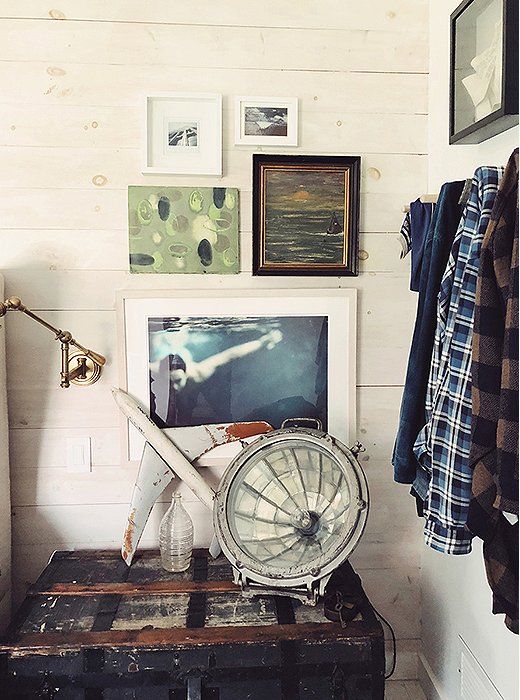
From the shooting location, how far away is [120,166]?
6.71 ft

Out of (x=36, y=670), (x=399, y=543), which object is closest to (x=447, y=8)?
(x=399, y=543)

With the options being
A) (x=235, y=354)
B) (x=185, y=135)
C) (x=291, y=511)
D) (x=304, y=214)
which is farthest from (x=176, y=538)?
(x=185, y=135)

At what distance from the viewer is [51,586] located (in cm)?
187

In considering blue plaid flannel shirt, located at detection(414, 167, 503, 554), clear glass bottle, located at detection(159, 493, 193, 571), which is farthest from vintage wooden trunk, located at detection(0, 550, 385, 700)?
blue plaid flannel shirt, located at detection(414, 167, 503, 554)

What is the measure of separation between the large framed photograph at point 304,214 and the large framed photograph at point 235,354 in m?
0.09

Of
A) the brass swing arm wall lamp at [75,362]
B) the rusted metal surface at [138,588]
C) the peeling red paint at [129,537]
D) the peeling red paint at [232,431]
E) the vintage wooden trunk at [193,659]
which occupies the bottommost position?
the vintage wooden trunk at [193,659]

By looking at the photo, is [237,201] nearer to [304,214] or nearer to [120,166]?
[304,214]

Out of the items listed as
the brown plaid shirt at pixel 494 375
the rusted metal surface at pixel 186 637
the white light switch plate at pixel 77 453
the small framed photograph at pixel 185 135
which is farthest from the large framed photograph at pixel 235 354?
the brown plaid shirt at pixel 494 375

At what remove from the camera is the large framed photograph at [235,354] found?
2.08m

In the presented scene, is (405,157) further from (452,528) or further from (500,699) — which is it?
(500,699)

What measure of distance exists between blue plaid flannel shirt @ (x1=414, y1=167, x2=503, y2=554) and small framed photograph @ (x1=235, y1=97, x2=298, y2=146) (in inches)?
30.0

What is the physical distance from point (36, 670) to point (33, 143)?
1375mm

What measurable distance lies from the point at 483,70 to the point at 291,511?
115 cm

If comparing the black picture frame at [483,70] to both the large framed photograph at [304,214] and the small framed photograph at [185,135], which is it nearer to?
the large framed photograph at [304,214]
